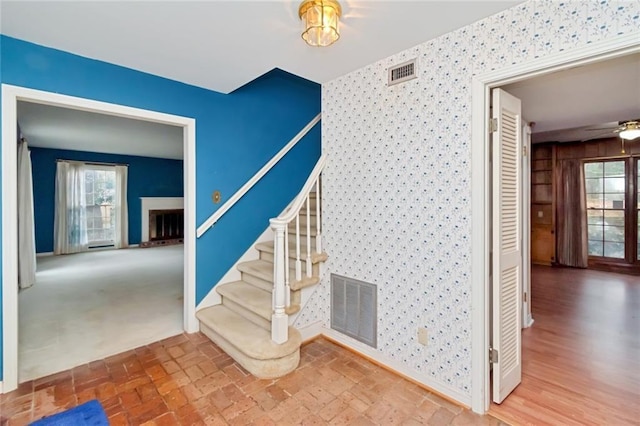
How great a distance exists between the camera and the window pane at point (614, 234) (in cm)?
560

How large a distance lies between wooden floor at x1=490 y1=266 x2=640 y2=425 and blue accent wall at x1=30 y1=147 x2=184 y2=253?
28.7 feet

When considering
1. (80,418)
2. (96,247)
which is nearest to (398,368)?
(80,418)

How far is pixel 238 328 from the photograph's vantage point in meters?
2.60

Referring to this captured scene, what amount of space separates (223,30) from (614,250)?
7530 millimetres

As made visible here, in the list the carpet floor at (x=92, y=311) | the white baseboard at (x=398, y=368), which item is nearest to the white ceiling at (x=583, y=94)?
the white baseboard at (x=398, y=368)

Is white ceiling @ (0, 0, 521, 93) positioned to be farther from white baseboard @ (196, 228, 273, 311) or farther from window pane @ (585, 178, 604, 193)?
window pane @ (585, 178, 604, 193)

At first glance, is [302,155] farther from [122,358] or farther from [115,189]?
[115,189]

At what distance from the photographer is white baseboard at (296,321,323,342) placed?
2807 mm

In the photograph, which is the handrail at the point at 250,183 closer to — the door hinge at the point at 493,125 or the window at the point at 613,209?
the door hinge at the point at 493,125

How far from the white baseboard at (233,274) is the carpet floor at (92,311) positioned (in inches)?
15.1

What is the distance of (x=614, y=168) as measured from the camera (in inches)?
222

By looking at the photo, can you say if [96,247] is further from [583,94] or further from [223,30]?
[583,94]

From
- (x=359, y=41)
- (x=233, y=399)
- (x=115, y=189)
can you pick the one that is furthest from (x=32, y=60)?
(x=115, y=189)

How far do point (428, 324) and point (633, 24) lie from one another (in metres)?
1.95
